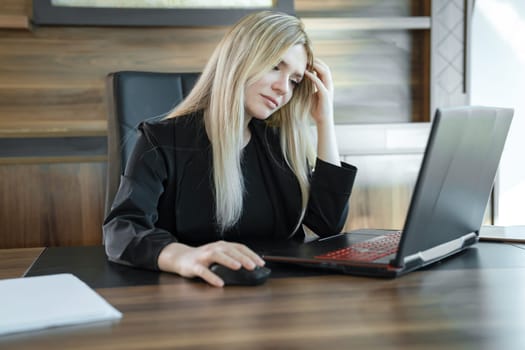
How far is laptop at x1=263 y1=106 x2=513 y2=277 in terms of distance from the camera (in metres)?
1.05

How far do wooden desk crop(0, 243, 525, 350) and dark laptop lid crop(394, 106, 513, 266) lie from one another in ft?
0.24

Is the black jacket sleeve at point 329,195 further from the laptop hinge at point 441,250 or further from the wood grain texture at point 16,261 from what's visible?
the wood grain texture at point 16,261

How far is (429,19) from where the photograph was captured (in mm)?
3047

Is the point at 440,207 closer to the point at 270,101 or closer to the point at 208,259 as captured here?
the point at 208,259

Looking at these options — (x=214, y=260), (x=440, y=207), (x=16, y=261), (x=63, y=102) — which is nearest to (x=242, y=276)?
(x=214, y=260)

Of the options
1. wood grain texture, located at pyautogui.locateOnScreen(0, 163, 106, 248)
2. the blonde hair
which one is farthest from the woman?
wood grain texture, located at pyautogui.locateOnScreen(0, 163, 106, 248)

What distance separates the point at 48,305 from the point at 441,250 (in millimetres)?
662

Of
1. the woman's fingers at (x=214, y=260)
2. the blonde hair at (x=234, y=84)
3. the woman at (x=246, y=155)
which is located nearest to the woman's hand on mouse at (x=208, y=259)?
the woman's fingers at (x=214, y=260)

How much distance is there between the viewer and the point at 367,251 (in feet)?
4.17

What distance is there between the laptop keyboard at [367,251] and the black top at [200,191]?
0.93ft

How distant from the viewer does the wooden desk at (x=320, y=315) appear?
32.9 inches

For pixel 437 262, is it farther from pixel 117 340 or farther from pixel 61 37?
pixel 61 37

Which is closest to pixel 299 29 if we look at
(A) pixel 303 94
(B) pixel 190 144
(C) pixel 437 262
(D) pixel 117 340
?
(A) pixel 303 94

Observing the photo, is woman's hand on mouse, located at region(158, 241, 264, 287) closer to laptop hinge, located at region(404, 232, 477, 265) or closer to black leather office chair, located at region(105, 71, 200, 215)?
laptop hinge, located at region(404, 232, 477, 265)
